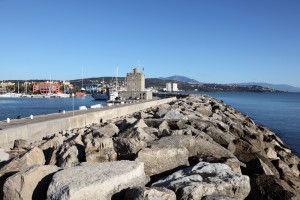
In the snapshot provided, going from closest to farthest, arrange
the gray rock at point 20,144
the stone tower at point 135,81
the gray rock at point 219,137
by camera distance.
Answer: the gray rock at point 219,137
the gray rock at point 20,144
the stone tower at point 135,81

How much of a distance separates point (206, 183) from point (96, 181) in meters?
1.36

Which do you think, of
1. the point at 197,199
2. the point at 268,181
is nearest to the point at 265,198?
the point at 268,181

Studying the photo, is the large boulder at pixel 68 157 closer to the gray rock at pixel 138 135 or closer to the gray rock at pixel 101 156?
the gray rock at pixel 101 156

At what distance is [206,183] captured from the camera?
4.59 m

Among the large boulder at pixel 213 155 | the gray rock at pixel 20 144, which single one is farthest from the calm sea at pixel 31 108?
the large boulder at pixel 213 155

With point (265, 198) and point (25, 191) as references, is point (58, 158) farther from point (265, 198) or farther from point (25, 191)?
point (265, 198)

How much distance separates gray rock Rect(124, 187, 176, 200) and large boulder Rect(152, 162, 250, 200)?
0.81 ft

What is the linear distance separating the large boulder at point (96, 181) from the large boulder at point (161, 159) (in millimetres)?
551

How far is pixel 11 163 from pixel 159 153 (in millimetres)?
2214

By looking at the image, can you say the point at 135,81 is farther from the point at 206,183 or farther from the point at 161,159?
the point at 206,183

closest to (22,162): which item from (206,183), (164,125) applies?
(206,183)

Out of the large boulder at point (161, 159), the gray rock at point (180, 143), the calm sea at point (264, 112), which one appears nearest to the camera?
the large boulder at point (161, 159)

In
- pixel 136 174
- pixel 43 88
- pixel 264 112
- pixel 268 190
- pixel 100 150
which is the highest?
pixel 100 150

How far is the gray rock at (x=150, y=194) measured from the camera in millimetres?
4082
